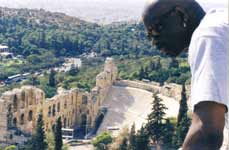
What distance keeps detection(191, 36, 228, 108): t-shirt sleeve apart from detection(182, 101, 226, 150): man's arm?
0.02 meters

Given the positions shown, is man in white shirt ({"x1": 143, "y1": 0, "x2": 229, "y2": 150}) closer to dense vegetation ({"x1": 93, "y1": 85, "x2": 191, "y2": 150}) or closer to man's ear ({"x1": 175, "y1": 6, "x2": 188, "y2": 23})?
man's ear ({"x1": 175, "y1": 6, "x2": 188, "y2": 23})

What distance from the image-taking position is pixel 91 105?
26.5 m

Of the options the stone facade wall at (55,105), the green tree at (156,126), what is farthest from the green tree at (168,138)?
the stone facade wall at (55,105)

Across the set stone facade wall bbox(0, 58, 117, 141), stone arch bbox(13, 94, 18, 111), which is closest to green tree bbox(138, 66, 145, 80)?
stone facade wall bbox(0, 58, 117, 141)

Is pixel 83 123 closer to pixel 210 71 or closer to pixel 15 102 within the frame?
pixel 15 102

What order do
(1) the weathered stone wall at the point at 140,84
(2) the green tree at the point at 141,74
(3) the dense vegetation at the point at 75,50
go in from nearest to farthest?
1. (1) the weathered stone wall at the point at 140,84
2. (2) the green tree at the point at 141,74
3. (3) the dense vegetation at the point at 75,50

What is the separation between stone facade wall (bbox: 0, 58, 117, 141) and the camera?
23014mm

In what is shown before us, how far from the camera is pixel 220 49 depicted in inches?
59.6

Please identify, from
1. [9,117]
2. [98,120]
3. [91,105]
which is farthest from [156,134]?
[91,105]

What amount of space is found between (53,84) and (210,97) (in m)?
28.2

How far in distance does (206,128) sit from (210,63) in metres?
0.15

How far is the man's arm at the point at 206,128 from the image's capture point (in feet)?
4.80

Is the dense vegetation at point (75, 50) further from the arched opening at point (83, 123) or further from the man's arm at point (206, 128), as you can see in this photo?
the man's arm at point (206, 128)

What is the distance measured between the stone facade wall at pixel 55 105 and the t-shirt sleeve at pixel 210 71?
20.5 meters
